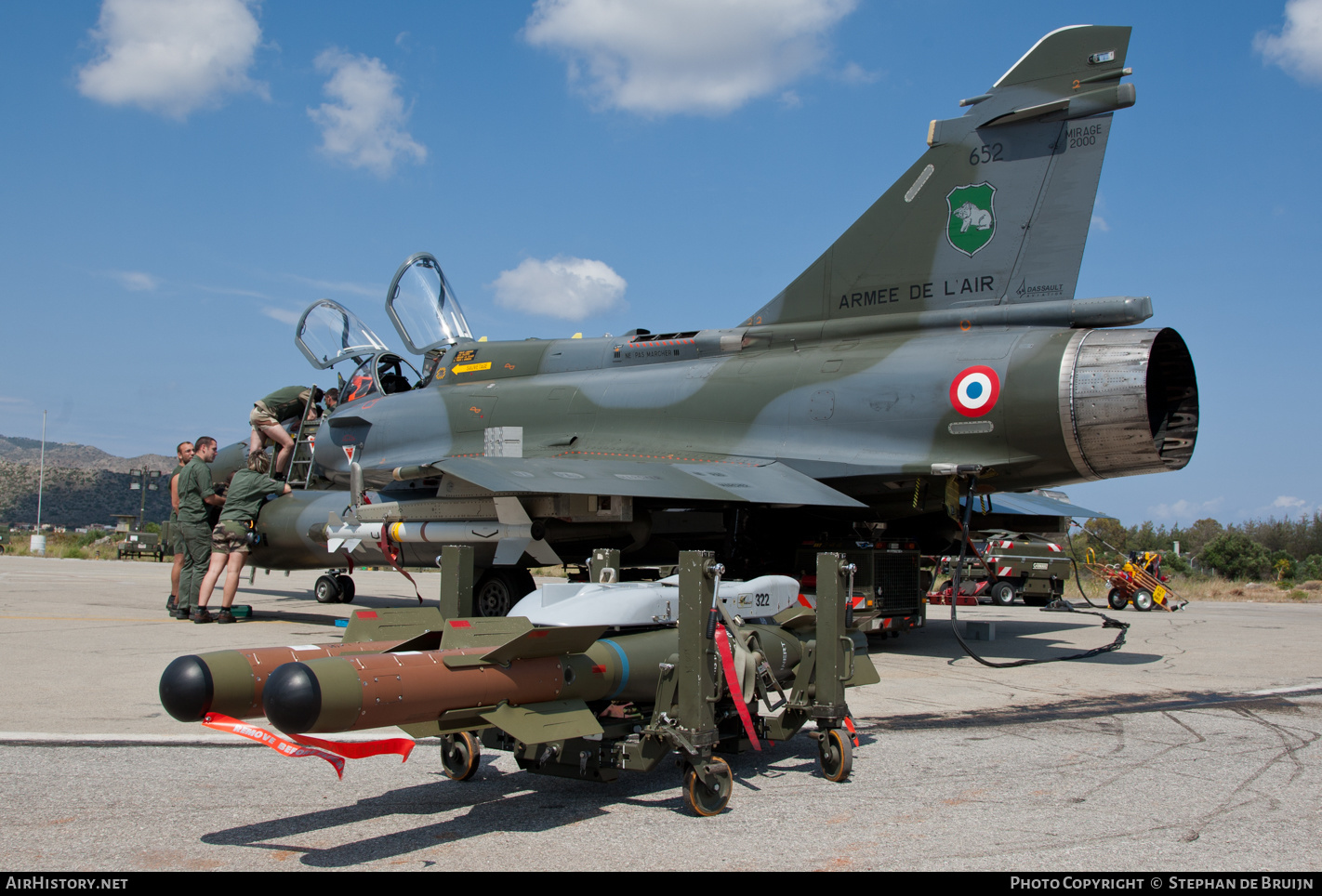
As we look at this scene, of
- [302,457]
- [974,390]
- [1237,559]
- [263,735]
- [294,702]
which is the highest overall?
[974,390]

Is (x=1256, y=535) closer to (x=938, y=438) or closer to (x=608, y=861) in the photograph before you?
(x=938, y=438)

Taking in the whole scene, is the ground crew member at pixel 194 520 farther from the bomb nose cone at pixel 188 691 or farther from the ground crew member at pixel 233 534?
the bomb nose cone at pixel 188 691

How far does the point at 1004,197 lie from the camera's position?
30.9 feet

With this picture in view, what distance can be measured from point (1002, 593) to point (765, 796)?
1756 cm

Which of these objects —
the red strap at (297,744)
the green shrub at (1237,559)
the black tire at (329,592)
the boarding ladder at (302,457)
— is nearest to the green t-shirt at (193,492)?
the boarding ladder at (302,457)

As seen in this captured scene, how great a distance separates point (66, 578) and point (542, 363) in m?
12.3

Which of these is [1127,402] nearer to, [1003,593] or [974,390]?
[974,390]

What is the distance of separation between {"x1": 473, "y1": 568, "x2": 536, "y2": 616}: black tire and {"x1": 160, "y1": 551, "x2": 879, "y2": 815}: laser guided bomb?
5.53m

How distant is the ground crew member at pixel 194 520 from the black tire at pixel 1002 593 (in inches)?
625

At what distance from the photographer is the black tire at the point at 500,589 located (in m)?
10.4

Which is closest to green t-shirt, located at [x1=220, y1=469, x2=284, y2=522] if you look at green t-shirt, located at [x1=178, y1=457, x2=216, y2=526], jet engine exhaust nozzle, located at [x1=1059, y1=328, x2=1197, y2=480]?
green t-shirt, located at [x1=178, y1=457, x2=216, y2=526]

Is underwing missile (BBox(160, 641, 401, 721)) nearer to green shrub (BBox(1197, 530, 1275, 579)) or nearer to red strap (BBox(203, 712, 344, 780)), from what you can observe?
red strap (BBox(203, 712, 344, 780))

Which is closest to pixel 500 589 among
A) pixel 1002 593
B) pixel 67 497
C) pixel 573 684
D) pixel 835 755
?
pixel 835 755

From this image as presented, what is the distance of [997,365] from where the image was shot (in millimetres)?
8680
